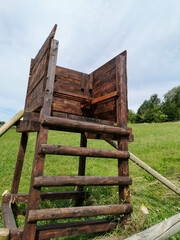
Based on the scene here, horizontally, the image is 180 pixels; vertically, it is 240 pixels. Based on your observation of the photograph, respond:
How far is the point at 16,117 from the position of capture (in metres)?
3.44

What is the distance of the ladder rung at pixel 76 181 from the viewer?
2488 mm

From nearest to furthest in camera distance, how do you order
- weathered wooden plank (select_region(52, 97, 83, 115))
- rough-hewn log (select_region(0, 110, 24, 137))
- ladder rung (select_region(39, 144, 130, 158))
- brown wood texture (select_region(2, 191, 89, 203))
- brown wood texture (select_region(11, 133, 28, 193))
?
ladder rung (select_region(39, 144, 130, 158)), rough-hewn log (select_region(0, 110, 24, 137)), brown wood texture (select_region(2, 191, 89, 203)), brown wood texture (select_region(11, 133, 28, 193)), weathered wooden plank (select_region(52, 97, 83, 115))

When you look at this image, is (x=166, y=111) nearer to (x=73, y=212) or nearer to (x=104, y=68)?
(x=104, y=68)

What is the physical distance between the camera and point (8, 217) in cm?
317

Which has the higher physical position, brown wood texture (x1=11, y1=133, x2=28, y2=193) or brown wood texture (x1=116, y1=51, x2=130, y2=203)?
brown wood texture (x1=116, y1=51, x2=130, y2=203)

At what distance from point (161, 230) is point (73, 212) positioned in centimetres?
Answer: 123

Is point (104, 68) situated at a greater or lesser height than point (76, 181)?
greater

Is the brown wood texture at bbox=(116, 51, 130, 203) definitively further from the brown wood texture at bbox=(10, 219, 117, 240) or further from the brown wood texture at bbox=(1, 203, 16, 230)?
the brown wood texture at bbox=(1, 203, 16, 230)

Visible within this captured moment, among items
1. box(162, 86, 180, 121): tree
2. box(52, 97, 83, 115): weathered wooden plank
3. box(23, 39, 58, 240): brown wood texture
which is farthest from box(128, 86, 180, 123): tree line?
box(23, 39, 58, 240): brown wood texture

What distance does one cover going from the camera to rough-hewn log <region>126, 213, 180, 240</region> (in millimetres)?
1907

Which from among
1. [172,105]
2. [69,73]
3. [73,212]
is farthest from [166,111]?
[73,212]

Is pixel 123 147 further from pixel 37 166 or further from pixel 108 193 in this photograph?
pixel 108 193

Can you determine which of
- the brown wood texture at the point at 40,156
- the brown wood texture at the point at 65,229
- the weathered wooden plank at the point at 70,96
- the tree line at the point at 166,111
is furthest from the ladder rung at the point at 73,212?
the tree line at the point at 166,111

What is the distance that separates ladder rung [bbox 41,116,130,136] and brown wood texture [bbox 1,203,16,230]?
177cm
